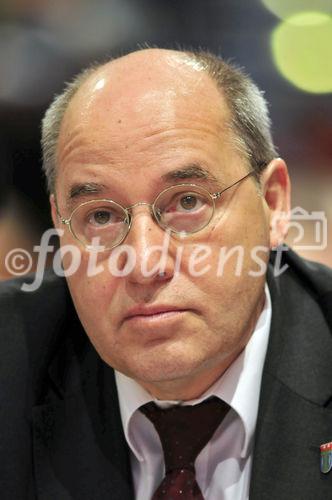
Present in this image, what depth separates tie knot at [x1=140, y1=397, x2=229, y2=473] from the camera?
171 centimetres

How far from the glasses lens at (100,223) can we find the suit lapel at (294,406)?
572 millimetres

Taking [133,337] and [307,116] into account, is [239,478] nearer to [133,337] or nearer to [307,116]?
[133,337]

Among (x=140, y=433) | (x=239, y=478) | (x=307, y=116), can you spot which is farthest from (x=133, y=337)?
(x=307, y=116)

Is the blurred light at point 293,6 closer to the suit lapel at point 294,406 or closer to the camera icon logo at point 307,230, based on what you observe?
the camera icon logo at point 307,230

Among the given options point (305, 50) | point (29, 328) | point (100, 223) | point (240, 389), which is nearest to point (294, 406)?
point (240, 389)

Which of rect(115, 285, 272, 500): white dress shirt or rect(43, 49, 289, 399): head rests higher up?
rect(43, 49, 289, 399): head

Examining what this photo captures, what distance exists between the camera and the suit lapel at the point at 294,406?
5.10 ft

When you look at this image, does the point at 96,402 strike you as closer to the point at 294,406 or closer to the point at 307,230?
the point at 294,406

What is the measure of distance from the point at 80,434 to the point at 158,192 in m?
0.79

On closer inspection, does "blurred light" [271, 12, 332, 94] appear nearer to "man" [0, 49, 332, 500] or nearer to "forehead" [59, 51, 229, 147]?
"man" [0, 49, 332, 500]

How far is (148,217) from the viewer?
1.55 meters

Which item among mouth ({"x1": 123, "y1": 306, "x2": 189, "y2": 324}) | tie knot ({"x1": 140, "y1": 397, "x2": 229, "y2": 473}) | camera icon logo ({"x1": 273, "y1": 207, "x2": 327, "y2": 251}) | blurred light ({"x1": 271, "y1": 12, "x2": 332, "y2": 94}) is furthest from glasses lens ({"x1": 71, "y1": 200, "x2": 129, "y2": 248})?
blurred light ({"x1": 271, "y1": 12, "x2": 332, "y2": 94})

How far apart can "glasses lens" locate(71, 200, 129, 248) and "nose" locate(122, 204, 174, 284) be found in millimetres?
49

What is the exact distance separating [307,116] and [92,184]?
125 centimetres
